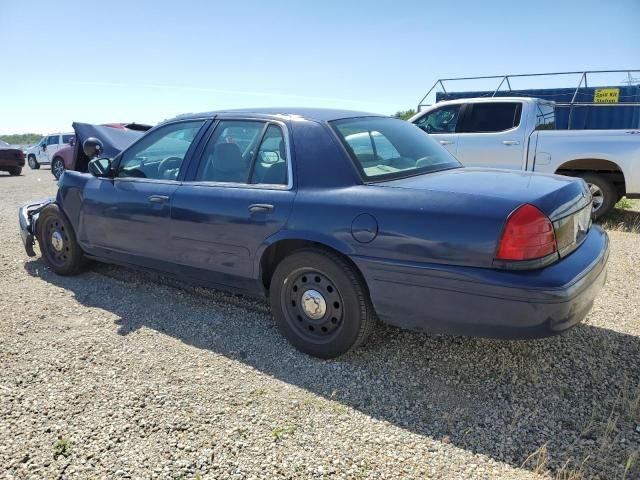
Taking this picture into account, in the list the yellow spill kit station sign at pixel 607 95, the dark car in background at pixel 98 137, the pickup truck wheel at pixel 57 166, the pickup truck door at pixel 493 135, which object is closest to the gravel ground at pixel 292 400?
the dark car in background at pixel 98 137

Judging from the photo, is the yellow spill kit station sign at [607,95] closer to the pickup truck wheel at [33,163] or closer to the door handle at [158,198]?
the door handle at [158,198]

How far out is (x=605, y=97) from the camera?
1142 centimetres

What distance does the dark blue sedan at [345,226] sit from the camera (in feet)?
8.07

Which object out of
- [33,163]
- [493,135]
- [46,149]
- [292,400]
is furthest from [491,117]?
[33,163]

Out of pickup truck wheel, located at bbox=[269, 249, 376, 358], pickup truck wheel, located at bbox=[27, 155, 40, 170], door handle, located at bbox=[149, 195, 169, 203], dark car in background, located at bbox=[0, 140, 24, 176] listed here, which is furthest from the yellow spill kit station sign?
pickup truck wheel, located at bbox=[27, 155, 40, 170]

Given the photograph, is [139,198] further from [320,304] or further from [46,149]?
[46,149]

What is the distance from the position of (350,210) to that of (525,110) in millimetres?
5932

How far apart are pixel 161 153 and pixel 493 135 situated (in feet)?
18.3

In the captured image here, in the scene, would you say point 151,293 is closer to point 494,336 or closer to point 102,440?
point 102,440

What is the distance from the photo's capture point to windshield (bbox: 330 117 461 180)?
3094mm

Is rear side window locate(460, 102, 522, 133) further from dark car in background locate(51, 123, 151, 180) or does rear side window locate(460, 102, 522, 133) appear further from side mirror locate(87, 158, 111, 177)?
side mirror locate(87, 158, 111, 177)

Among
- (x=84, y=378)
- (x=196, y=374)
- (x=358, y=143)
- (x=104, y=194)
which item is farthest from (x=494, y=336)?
(x=104, y=194)

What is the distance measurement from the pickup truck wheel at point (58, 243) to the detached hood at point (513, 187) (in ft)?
10.7

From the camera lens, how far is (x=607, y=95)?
11.4 metres
